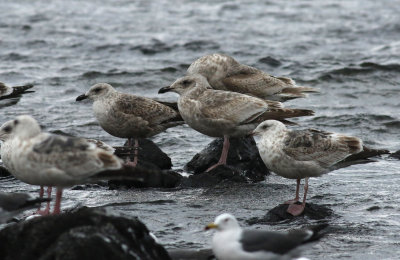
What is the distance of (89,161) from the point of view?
700 centimetres

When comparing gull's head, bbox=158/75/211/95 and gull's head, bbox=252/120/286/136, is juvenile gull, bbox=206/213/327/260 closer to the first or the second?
gull's head, bbox=252/120/286/136

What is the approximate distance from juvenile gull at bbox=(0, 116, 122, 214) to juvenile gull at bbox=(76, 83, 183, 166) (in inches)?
110

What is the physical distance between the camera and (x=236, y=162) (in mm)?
10266

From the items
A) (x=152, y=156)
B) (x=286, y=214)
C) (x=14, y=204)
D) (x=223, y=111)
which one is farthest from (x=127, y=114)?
(x=14, y=204)

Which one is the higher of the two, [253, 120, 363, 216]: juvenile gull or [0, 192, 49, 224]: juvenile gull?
[253, 120, 363, 216]: juvenile gull

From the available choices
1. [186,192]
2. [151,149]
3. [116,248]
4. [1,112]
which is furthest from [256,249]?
[1,112]

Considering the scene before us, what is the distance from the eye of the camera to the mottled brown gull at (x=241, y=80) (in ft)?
37.2

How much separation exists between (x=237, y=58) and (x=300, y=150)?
10523 millimetres

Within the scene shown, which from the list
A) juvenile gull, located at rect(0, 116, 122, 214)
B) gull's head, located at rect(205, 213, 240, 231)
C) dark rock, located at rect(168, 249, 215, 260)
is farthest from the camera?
juvenile gull, located at rect(0, 116, 122, 214)

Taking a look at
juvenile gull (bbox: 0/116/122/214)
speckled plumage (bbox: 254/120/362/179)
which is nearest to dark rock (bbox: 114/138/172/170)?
speckled plumage (bbox: 254/120/362/179)

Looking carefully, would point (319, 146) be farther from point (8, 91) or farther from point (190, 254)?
point (8, 91)

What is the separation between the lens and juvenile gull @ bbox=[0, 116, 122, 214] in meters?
6.95

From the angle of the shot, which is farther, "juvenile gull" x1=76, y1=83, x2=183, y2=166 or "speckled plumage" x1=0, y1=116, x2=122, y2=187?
"juvenile gull" x1=76, y1=83, x2=183, y2=166

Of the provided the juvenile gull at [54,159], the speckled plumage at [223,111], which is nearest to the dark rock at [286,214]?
the juvenile gull at [54,159]
